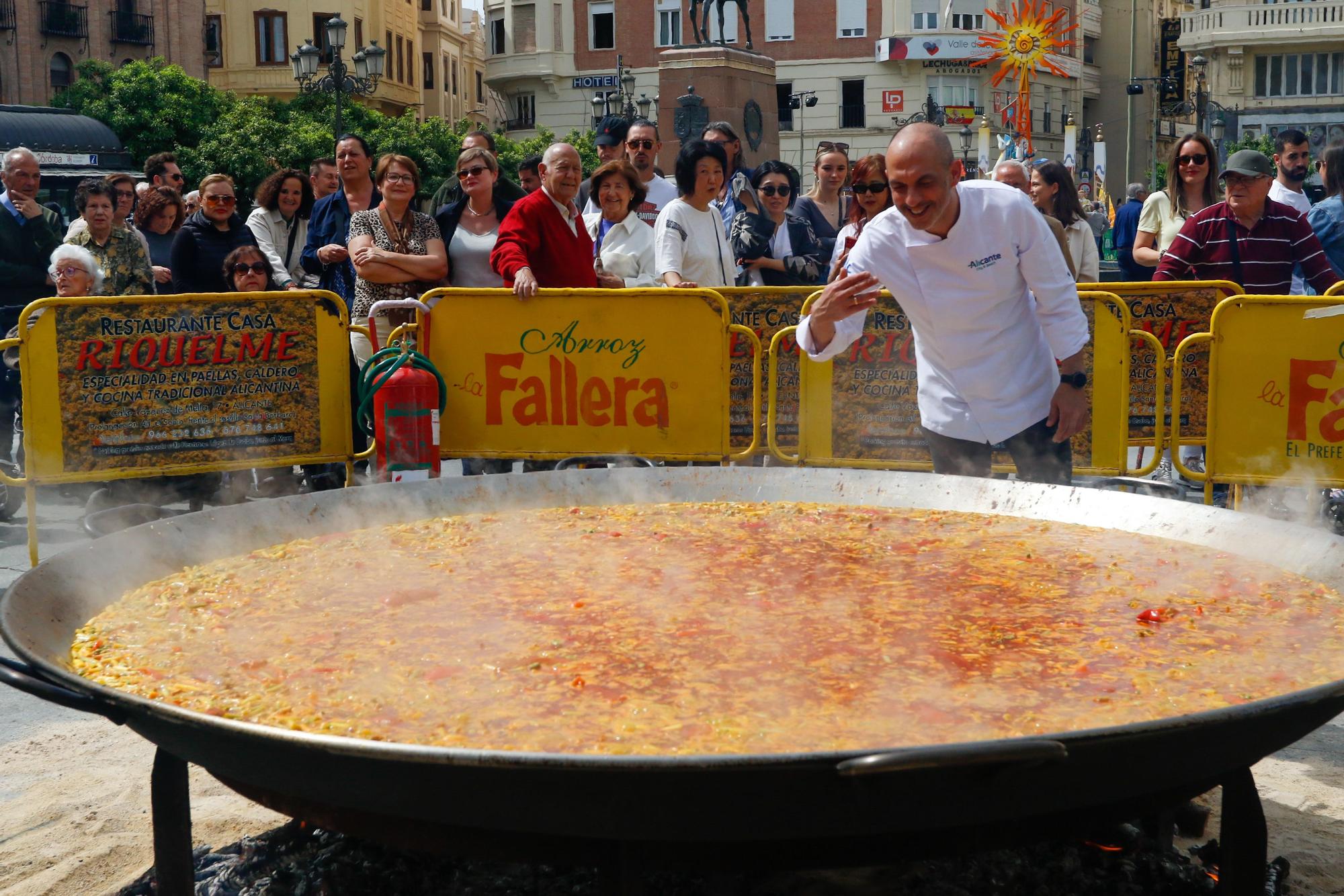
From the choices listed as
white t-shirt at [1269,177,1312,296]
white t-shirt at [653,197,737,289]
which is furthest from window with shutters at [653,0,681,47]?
white t-shirt at [653,197,737,289]

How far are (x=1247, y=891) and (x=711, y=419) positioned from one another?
578cm

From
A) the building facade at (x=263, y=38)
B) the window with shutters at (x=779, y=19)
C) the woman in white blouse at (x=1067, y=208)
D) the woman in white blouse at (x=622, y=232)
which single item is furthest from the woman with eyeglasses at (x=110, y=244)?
the window with shutters at (x=779, y=19)

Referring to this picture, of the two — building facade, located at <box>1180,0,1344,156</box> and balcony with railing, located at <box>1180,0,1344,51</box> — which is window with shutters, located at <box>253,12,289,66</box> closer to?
building facade, located at <box>1180,0,1344,156</box>

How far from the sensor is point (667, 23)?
218 feet

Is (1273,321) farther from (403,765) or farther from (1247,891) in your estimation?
(403,765)

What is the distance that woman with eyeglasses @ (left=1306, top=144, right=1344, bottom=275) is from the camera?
8.55m

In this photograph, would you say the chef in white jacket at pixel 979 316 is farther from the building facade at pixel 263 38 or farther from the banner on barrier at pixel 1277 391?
the building facade at pixel 263 38

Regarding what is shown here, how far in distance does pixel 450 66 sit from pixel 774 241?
73.0m

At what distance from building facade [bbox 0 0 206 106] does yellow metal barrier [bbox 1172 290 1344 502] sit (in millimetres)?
46575

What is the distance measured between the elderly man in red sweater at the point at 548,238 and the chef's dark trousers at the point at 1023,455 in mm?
3412

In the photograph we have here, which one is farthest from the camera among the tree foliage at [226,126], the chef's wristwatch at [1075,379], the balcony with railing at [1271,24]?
the balcony with railing at [1271,24]

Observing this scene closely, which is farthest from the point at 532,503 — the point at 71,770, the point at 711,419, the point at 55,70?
the point at 55,70

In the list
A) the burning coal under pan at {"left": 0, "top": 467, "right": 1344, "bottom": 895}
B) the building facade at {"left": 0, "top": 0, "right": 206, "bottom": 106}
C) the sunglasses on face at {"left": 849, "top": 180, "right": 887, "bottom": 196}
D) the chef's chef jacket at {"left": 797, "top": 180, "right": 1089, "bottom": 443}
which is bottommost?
the burning coal under pan at {"left": 0, "top": 467, "right": 1344, "bottom": 895}

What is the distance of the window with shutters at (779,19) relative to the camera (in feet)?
218
